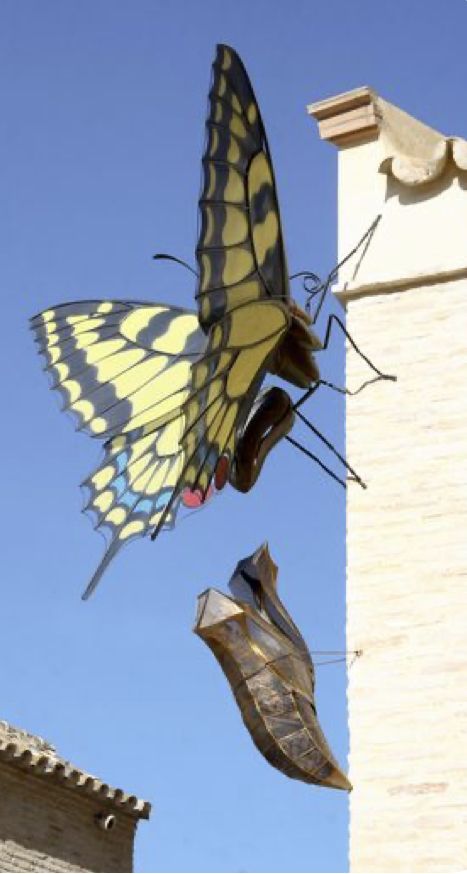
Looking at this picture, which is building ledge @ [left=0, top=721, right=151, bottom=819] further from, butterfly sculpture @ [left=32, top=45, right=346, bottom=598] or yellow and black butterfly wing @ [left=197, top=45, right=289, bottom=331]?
yellow and black butterfly wing @ [left=197, top=45, right=289, bottom=331]

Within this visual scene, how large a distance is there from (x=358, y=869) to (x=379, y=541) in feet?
5.35

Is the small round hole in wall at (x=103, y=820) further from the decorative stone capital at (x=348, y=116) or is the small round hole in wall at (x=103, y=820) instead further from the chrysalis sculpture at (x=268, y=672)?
the chrysalis sculpture at (x=268, y=672)

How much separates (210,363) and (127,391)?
4.30 ft

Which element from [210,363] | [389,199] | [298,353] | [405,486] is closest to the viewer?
[210,363]

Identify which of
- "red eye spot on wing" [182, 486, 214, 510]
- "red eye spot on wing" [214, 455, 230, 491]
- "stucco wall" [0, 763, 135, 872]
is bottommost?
"stucco wall" [0, 763, 135, 872]

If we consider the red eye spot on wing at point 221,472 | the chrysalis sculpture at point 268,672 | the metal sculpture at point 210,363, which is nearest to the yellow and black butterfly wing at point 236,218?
the metal sculpture at point 210,363

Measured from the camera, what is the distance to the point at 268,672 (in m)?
7.49

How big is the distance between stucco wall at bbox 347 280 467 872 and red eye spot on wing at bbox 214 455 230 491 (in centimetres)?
130

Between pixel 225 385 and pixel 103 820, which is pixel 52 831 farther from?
pixel 225 385

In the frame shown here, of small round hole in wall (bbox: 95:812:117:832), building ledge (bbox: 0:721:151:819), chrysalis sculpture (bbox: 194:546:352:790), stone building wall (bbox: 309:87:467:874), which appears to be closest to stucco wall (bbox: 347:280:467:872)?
stone building wall (bbox: 309:87:467:874)

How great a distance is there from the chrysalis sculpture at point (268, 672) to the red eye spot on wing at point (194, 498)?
412 mm

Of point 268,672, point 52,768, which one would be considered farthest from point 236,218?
point 52,768

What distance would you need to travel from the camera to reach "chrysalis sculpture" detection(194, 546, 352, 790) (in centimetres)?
738

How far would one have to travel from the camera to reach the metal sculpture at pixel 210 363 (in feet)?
24.2
